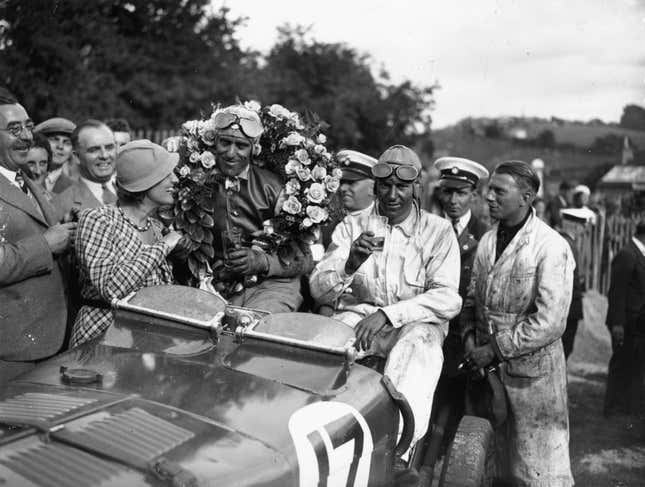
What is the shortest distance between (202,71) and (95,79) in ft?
21.2

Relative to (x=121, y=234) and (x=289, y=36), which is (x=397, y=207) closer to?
(x=121, y=234)

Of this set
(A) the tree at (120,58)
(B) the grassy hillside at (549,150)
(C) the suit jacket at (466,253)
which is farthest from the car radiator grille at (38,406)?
(B) the grassy hillside at (549,150)

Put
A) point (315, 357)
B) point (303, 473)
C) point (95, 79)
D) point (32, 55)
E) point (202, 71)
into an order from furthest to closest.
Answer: point (202, 71), point (95, 79), point (32, 55), point (315, 357), point (303, 473)

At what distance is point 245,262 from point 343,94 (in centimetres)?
3341

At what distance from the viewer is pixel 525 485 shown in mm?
4922

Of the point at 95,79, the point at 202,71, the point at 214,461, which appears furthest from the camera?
the point at 202,71

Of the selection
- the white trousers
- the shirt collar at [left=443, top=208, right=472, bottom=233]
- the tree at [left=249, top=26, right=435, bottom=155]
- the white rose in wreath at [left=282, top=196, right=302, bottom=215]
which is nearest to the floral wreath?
the white rose in wreath at [left=282, top=196, right=302, bottom=215]

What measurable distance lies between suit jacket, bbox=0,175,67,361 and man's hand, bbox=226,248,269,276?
1.03m

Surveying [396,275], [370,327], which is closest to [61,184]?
[396,275]

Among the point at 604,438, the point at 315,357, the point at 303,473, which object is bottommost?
the point at 604,438

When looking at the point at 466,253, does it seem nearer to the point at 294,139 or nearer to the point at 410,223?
the point at 410,223

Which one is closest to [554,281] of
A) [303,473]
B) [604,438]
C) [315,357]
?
[315,357]

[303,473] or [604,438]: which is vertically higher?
[303,473]

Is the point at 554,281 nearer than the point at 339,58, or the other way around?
the point at 554,281
